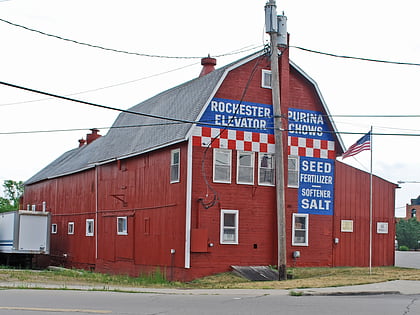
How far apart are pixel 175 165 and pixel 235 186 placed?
256 cm

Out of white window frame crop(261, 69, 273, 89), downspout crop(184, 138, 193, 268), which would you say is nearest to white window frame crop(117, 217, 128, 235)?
downspout crop(184, 138, 193, 268)

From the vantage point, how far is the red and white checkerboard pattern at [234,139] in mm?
24984

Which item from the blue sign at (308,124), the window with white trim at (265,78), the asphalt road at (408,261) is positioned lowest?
the asphalt road at (408,261)

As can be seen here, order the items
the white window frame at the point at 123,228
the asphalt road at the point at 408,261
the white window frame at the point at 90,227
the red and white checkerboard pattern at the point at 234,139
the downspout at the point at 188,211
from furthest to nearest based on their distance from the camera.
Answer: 1. the white window frame at the point at 90,227
2. the asphalt road at the point at 408,261
3. the white window frame at the point at 123,228
4. the red and white checkerboard pattern at the point at 234,139
5. the downspout at the point at 188,211

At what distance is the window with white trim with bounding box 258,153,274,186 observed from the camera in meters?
26.1

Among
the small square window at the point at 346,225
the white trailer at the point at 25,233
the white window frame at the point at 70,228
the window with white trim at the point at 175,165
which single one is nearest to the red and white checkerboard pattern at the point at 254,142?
the window with white trim at the point at 175,165

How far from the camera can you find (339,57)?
23.2 metres

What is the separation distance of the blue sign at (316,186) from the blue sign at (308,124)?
1024 millimetres

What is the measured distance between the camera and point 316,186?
89.9 ft

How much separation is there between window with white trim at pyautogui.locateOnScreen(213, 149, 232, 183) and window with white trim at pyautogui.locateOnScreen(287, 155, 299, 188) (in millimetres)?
2828

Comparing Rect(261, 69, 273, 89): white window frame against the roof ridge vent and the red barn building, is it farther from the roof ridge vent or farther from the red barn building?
the roof ridge vent

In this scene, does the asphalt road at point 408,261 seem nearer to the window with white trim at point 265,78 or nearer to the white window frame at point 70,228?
the window with white trim at point 265,78

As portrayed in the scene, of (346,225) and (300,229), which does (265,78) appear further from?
(346,225)

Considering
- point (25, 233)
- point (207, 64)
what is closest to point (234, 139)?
point (207, 64)
